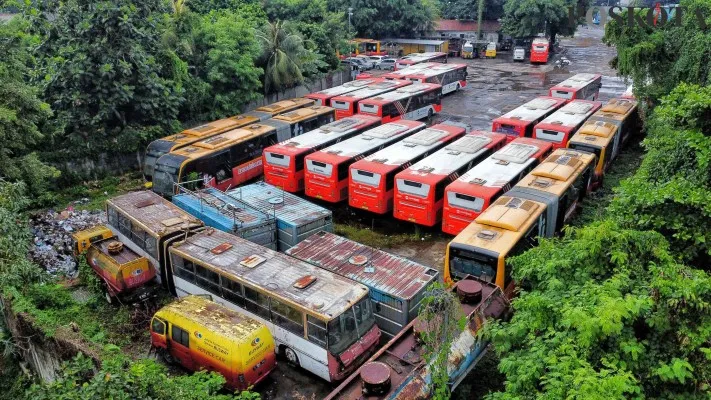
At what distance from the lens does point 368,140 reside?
22109 mm

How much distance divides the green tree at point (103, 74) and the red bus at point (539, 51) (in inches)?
1438

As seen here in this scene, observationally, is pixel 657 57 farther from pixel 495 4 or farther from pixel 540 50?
pixel 495 4

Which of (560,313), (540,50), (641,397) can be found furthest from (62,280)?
(540,50)

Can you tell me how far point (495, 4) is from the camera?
61312 mm

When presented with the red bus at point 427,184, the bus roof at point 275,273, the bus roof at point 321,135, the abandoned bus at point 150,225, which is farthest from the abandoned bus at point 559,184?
the abandoned bus at point 150,225

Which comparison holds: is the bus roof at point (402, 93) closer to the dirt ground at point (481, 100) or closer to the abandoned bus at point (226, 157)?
the dirt ground at point (481, 100)

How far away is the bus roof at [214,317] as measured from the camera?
11.4 m

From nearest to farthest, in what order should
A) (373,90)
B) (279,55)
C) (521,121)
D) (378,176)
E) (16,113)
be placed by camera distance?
1. (16,113)
2. (378,176)
3. (521,121)
4. (373,90)
5. (279,55)

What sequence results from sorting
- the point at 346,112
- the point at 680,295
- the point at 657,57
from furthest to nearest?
the point at 346,112
the point at 657,57
the point at 680,295

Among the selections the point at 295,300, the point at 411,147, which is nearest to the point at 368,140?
the point at 411,147

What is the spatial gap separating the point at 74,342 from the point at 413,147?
→ 45.1 ft

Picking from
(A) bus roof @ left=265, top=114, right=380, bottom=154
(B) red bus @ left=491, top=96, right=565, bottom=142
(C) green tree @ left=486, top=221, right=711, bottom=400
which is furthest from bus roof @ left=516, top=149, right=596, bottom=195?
(A) bus roof @ left=265, top=114, right=380, bottom=154

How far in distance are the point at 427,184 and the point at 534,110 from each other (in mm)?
11533

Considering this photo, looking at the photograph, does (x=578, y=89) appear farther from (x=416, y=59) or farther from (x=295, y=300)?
(x=295, y=300)
